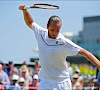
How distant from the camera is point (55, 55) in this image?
5.11 m

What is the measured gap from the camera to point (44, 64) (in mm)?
5191

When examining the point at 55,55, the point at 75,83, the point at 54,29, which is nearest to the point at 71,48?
the point at 55,55

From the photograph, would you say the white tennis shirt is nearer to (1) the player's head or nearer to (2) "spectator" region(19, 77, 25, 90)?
(1) the player's head

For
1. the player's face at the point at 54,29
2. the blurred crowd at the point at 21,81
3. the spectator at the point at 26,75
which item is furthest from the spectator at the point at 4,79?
the player's face at the point at 54,29

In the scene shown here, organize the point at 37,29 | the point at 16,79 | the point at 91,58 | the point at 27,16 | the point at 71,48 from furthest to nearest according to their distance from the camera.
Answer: the point at 16,79, the point at 27,16, the point at 37,29, the point at 71,48, the point at 91,58

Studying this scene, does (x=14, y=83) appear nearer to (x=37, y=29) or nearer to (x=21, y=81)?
(x=21, y=81)

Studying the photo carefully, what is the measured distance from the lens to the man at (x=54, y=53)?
5.07 metres

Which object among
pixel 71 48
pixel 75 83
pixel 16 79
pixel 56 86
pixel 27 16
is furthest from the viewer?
pixel 75 83

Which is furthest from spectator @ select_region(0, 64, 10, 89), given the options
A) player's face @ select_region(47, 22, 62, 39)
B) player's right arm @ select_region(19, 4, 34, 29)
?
player's face @ select_region(47, 22, 62, 39)

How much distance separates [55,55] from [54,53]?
0.12 feet

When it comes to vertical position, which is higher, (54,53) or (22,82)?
(54,53)

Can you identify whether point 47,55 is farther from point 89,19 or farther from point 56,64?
point 89,19

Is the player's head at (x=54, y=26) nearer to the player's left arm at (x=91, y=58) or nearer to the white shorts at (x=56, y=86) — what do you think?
the player's left arm at (x=91, y=58)

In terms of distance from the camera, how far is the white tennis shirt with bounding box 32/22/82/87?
510 centimetres
